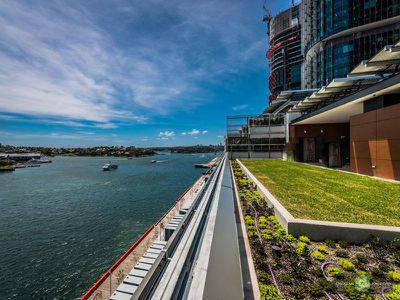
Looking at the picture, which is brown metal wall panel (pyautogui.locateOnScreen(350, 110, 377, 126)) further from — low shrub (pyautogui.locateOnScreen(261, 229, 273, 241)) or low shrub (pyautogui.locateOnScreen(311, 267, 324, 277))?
low shrub (pyautogui.locateOnScreen(311, 267, 324, 277))

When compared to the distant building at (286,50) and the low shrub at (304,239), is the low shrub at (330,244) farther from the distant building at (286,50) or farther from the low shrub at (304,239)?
the distant building at (286,50)

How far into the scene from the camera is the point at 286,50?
85.5 metres

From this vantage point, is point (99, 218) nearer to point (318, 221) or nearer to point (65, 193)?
point (65, 193)

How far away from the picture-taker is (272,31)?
9400 centimetres

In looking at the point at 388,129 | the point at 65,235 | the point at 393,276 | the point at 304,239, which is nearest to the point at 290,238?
the point at 304,239

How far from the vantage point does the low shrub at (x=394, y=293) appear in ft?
8.09

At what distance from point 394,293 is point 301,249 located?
1261 millimetres

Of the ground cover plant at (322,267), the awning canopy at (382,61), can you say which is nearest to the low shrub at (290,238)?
the ground cover plant at (322,267)

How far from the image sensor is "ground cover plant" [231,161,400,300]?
103 inches

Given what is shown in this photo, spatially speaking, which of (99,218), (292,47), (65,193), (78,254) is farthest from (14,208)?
(292,47)

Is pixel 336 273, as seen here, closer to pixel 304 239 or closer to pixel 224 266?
pixel 304 239

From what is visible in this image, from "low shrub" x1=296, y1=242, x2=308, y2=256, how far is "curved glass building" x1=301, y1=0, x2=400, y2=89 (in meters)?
59.7

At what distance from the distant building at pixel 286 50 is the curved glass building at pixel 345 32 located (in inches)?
902

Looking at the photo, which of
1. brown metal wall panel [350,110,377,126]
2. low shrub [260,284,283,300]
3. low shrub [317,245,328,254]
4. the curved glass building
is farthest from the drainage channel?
the curved glass building
